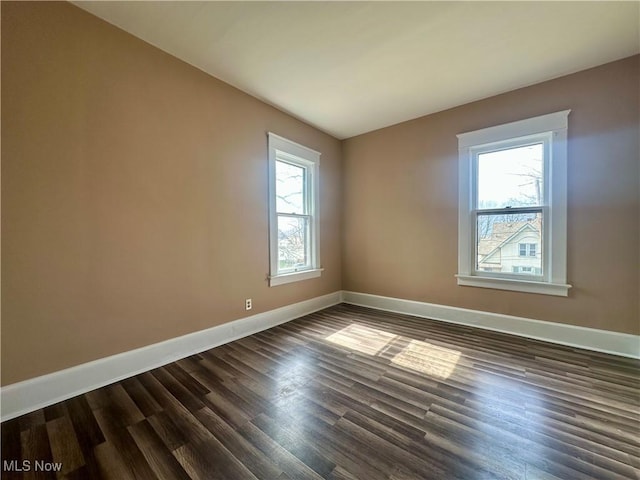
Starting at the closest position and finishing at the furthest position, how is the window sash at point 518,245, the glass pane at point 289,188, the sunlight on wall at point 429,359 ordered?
the sunlight on wall at point 429,359 → the window sash at point 518,245 → the glass pane at point 289,188

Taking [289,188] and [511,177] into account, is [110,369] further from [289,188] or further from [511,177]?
[511,177]

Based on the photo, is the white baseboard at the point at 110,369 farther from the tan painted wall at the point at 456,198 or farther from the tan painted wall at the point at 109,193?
the tan painted wall at the point at 456,198

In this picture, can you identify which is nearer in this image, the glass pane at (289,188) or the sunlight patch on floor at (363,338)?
the sunlight patch on floor at (363,338)

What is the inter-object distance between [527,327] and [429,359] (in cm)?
141

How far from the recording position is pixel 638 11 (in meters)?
1.89

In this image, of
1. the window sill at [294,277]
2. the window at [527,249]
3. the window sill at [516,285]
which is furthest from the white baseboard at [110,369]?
the window at [527,249]

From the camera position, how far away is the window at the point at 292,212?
325 centimetres

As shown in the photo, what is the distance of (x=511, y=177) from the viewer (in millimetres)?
2979

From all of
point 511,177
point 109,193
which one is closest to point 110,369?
point 109,193

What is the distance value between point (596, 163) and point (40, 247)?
15.6ft

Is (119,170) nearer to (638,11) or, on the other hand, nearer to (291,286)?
(291,286)

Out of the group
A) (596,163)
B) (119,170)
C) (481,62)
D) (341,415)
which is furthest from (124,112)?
(596,163)

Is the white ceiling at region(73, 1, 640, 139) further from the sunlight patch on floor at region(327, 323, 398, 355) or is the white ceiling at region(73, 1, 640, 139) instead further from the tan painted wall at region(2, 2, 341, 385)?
the sunlight patch on floor at region(327, 323, 398, 355)

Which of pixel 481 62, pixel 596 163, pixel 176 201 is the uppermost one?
pixel 481 62
